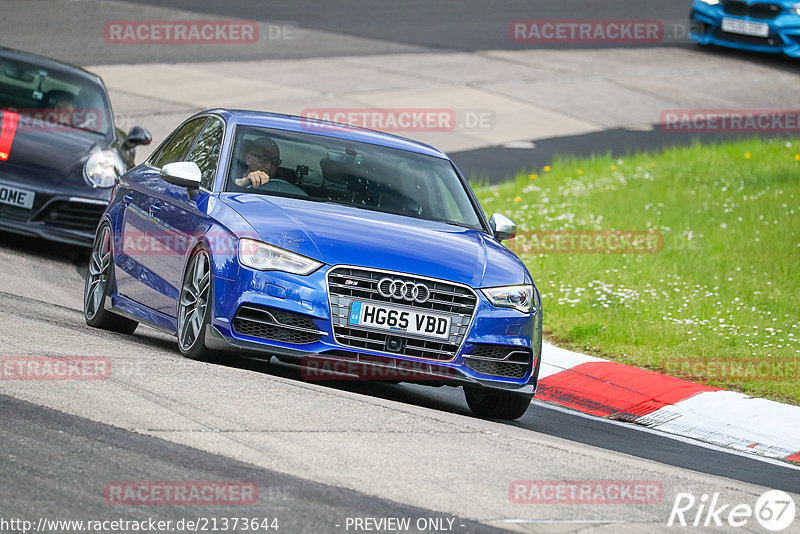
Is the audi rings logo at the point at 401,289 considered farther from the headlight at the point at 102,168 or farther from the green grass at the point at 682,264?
the headlight at the point at 102,168

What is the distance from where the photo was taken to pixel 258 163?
27.7ft

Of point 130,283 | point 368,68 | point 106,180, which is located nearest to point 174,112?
point 368,68

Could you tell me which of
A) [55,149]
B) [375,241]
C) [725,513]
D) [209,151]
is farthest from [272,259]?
[55,149]

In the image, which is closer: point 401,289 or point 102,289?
point 401,289

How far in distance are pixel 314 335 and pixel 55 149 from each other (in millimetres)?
5855

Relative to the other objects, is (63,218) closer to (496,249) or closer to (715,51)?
(496,249)

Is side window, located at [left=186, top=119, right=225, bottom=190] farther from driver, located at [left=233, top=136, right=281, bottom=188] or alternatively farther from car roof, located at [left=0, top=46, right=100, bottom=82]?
car roof, located at [left=0, top=46, right=100, bottom=82]

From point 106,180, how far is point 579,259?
4690 millimetres

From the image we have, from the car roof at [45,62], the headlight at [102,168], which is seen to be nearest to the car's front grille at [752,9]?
the car roof at [45,62]

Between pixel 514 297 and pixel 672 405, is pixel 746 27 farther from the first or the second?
pixel 514 297

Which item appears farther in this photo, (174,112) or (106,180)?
(174,112)

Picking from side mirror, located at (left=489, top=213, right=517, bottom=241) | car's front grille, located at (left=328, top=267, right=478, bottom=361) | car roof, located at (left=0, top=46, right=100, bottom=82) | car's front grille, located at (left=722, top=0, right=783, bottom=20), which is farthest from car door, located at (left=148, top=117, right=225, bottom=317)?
car's front grille, located at (left=722, top=0, right=783, bottom=20)

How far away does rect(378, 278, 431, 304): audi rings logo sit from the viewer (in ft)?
24.1

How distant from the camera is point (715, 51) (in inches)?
1165
